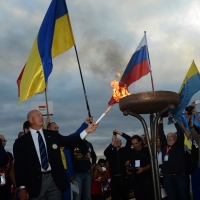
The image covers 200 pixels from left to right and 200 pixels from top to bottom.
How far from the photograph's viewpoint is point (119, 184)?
8.36 metres

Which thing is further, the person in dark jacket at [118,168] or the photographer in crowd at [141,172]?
the person in dark jacket at [118,168]

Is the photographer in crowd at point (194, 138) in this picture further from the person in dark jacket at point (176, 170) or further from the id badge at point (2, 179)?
the id badge at point (2, 179)

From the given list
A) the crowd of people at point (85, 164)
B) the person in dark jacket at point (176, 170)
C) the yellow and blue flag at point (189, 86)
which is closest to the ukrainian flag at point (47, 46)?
the crowd of people at point (85, 164)

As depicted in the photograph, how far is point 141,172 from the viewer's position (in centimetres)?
704

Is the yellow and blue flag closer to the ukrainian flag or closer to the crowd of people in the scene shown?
the crowd of people

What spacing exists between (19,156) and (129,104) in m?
1.79

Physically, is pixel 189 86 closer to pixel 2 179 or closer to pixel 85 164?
pixel 85 164

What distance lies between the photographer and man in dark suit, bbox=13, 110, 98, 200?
4.53 m

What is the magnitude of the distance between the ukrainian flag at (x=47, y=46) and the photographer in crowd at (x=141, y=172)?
8.69ft

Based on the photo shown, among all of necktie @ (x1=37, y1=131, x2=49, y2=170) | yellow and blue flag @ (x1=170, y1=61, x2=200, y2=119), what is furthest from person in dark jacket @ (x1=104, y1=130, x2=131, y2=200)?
necktie @ (x1=37, y1=131, x2=49, y2=170)

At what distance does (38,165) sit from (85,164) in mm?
3036

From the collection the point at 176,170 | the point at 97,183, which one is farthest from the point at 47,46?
the point at 97,183

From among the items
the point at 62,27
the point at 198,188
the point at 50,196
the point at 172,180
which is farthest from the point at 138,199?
the point at 62,27

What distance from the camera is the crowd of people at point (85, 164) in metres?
4.61
